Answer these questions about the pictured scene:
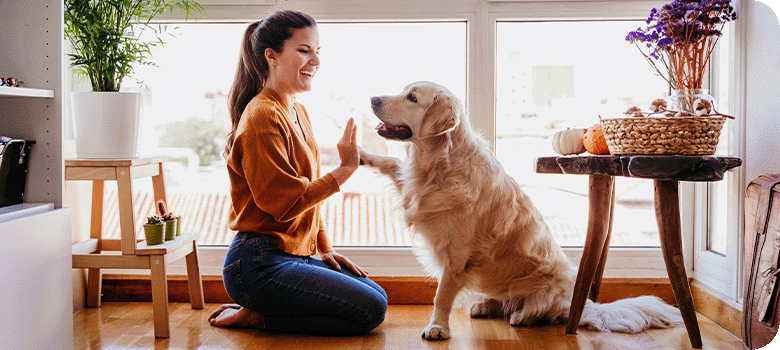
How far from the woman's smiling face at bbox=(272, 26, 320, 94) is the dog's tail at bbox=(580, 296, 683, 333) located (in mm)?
1403

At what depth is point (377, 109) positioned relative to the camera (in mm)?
2107

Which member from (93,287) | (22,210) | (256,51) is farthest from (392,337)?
(93,287)

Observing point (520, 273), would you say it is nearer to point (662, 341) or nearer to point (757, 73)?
point (662, 341)

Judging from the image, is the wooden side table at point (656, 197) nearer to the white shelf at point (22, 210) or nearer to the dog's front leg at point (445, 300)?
the dog's front leg at point (445, 300)

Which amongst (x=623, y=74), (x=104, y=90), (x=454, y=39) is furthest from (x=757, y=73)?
(x=104, y=90)

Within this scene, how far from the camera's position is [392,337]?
7.20ft

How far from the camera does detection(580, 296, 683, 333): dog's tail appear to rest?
2236mm

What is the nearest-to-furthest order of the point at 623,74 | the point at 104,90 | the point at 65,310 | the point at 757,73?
1. the point at 65,310
2. the point at 757,73
3. the point at 104,90
4. the point at 623,74

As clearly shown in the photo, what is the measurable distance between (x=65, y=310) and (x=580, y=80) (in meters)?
2.30

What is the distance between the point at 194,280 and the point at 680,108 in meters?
2.04

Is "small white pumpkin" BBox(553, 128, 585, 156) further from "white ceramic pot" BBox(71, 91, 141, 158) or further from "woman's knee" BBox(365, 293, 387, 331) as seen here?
"white ceramic pot" BBox(71, 91, 141, 158)

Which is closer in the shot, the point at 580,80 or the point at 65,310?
the point at 65,310

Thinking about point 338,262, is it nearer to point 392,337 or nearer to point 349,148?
point 392,337

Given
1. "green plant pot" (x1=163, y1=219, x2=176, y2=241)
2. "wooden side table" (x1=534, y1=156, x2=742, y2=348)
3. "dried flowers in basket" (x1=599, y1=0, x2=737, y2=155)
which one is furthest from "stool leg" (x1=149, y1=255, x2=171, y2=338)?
"dried flowers in basket" (x1=599, y1=0, x2=737, y2=155)
